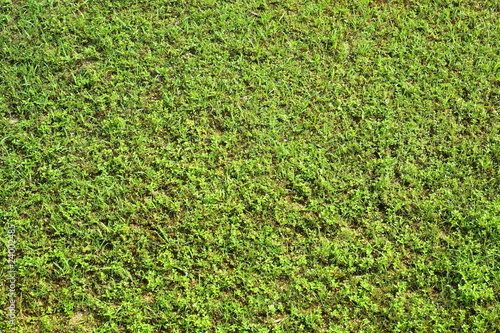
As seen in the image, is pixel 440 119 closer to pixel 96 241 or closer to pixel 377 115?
pixel 377 115

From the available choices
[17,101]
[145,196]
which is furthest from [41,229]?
[17,101]

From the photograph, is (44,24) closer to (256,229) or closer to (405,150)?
(256,229)

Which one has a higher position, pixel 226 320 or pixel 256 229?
pixel 256 229

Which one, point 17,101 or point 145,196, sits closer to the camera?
point 145,196

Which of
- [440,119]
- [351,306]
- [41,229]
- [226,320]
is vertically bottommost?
[41,229]

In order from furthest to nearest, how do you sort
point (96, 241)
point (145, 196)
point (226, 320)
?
point (145, 196) → point (96, 241) → point (226, 320)

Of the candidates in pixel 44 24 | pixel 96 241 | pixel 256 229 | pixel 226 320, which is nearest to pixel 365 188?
pixel 256 229

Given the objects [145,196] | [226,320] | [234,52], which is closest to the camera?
[226,320]
